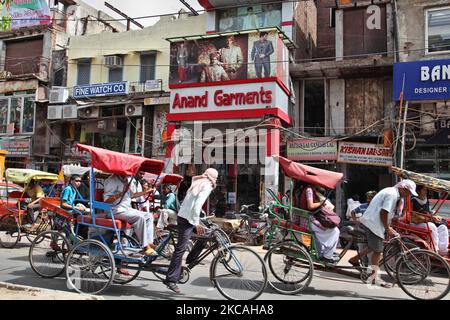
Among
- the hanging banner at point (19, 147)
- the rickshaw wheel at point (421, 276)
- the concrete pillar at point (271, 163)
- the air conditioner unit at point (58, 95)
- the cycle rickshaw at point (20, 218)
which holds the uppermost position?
the air conditioner unit at point (58, 95)

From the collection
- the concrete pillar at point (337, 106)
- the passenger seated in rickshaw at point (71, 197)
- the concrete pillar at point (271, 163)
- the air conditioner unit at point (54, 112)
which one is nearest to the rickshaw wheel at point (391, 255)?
the passenger seated in rickshaw at point (71, 197)

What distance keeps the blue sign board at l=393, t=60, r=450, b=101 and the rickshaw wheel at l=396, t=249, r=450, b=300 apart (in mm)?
9401

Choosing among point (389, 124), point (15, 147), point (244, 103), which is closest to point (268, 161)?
point (244, 103)

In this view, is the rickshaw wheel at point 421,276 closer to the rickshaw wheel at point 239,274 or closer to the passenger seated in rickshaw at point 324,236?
the passenger seated in rickshaw at point 324,236

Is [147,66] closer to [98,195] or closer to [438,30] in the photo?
[438,30]

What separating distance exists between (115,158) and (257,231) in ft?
23.4

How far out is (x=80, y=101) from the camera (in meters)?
21.3

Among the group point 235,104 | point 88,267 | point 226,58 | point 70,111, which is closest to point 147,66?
point 70,111

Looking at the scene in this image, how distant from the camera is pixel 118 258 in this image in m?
6.18

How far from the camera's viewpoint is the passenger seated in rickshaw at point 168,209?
32.6 feet

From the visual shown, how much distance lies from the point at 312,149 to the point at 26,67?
662 inches

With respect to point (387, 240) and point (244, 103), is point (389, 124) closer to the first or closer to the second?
point (244, 103)

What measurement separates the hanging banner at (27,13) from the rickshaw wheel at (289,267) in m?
21.3

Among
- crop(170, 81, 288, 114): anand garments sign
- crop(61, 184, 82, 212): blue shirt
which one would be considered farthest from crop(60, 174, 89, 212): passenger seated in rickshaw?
crop(170, 81, 288, 114): anand garments sign
